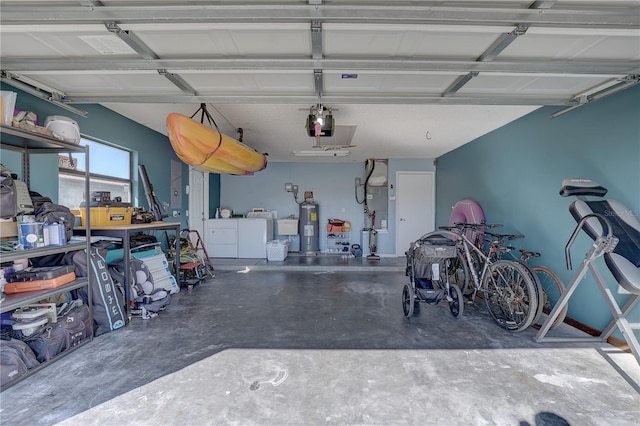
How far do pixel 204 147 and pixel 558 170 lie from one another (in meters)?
4.05

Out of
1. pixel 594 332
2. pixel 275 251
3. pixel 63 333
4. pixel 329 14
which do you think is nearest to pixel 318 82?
pixel 329 14

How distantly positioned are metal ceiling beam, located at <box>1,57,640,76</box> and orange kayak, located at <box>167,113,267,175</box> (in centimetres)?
85

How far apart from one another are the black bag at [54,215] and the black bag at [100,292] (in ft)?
0.79

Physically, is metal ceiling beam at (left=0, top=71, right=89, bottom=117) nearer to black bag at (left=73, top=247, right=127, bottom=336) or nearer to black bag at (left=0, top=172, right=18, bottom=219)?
black bag at (left=0, top=172, right=18, bottom=219)

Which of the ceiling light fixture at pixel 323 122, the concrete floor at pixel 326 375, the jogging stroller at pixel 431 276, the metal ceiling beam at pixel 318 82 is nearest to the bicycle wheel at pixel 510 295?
the concrete floor at pixel 326 375

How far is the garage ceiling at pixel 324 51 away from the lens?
147 centimetres

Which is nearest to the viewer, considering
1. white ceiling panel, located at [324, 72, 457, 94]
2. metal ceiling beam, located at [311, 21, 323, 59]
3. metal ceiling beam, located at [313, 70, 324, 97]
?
metal ceiling beam, located at [311, 21, 323, 59]

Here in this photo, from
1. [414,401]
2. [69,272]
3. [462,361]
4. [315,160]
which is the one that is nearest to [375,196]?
[315,160]

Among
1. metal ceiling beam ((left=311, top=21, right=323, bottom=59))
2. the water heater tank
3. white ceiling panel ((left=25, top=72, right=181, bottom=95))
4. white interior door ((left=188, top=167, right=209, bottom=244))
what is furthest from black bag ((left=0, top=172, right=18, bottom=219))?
the water heater tank

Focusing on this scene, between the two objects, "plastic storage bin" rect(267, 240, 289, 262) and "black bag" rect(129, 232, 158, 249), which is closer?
"black bag" rect(129, 232, 158, 249)

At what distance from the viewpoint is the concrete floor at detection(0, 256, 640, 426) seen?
4.84 ft

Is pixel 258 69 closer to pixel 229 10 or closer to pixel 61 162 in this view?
pixel 229 10

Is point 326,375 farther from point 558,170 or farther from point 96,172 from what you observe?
point 96,172

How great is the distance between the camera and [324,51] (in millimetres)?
1882
